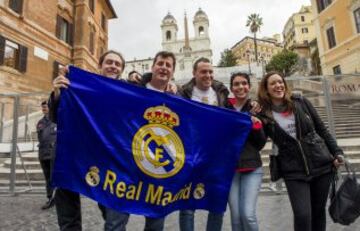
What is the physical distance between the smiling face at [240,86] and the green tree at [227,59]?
6633cm

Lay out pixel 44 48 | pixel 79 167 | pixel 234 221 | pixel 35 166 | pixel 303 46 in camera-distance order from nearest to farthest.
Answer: pixel 79 167 → pixel 234 221 → pixel 35 166 → pixel 44 48 → pixel 303 46

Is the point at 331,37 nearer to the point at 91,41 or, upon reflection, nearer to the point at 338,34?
the point at 338,34

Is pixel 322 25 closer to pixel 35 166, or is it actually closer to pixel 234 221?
pixel 35 166

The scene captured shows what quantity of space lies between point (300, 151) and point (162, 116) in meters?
1.43

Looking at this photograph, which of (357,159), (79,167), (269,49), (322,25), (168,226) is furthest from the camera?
(269,49)

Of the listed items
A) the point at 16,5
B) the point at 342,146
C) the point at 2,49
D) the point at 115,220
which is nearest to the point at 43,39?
the point at 16,5

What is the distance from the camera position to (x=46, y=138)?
261 inches

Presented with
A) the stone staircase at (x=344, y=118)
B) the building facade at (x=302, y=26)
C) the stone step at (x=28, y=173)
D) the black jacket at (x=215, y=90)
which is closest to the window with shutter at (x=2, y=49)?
the stone step at (x=28, y=173)

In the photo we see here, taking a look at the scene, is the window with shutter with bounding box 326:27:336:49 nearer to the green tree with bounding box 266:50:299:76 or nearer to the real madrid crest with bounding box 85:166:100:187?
the green tree with bounding box 266:50:299:76

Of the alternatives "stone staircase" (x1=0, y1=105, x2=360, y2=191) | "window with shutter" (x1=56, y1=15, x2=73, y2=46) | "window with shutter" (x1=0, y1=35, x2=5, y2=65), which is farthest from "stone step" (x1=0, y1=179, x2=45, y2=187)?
"window with shutter" (x1=56, y1=15, x2=73, y2=46)

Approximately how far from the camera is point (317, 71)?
1836 inches

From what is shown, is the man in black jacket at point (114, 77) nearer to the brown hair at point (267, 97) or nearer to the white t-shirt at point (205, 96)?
the white t-shirt at point (205, 96)

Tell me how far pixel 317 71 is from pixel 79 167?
49.4 metres

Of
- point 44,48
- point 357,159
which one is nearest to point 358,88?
point 357,159
